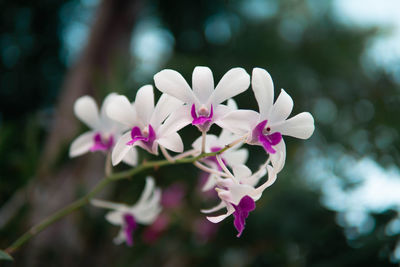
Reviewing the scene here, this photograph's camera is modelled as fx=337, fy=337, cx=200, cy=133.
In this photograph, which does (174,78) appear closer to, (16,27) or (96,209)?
(96,209)

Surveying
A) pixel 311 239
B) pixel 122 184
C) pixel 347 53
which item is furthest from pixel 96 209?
pixel 347 53

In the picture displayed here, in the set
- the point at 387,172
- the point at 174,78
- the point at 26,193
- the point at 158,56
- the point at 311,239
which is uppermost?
the point at 174,78

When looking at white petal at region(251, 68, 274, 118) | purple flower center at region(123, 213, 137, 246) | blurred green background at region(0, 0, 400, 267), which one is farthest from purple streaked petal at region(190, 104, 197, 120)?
blurred green background at region(0, 0, 400, 267)

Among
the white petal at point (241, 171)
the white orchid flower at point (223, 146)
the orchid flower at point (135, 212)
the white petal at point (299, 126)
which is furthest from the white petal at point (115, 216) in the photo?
the white petal at point (299, 126)

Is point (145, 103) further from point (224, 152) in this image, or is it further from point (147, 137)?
point (224, 152)

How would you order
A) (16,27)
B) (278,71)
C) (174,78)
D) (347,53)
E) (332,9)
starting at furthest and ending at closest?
(332,9), (347,53), (16,27), (278,71), (174,78)

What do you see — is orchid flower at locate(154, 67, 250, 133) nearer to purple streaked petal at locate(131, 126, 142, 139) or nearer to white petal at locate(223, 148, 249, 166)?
purple streaked petal at locate(131, 126, 142, 139)
